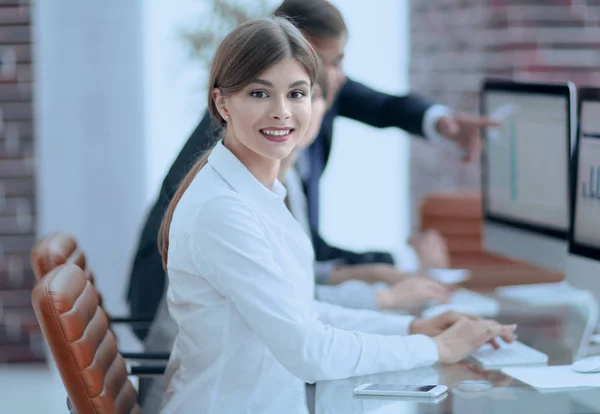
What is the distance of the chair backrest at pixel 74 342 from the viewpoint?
1.66 m

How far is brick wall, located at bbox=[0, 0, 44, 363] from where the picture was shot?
4266 millimetres

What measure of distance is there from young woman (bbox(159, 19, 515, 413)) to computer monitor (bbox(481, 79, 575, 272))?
2.79 feet

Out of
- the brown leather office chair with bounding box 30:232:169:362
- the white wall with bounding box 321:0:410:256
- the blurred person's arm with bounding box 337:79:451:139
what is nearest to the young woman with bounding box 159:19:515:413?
the brown leather office chair with bounding box 30:232:169:362

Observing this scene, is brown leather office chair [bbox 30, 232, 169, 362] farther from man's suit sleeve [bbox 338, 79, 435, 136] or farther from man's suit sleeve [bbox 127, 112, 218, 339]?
man's suit sleeve [bbox 338, 79, 435, 136]

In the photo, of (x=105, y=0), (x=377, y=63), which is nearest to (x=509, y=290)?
(x=377, y=63)

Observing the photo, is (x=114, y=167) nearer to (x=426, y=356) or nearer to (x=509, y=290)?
(x=509, y=290)

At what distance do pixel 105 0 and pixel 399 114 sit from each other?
1766 mm

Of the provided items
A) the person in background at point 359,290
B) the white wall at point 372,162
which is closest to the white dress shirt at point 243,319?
the person in background at point 359,290

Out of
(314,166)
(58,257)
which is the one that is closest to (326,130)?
(314,166)

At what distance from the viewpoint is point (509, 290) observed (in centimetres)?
278

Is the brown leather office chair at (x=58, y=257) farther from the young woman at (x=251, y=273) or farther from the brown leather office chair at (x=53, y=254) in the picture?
the young woman at (x=251, y=273)

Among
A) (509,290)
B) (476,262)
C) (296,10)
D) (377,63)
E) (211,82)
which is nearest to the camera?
(211,82)

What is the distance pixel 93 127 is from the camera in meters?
4.32

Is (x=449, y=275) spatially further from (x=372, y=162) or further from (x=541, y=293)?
(x=372, y=162)
